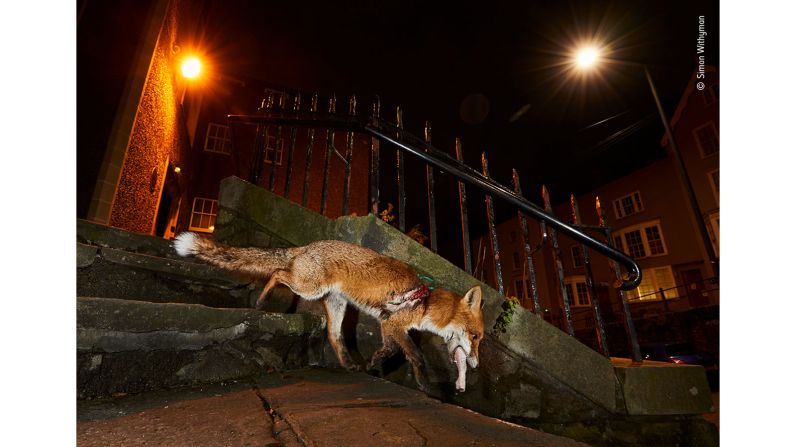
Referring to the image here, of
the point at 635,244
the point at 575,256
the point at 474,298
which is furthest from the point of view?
the point at 575,256

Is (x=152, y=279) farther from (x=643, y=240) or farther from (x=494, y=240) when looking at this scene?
(x=643, y=240)

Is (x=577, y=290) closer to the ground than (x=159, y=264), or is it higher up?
higher up

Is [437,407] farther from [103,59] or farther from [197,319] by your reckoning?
[103,59]

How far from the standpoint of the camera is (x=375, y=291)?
116 inches

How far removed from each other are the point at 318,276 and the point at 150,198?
6.96 meters

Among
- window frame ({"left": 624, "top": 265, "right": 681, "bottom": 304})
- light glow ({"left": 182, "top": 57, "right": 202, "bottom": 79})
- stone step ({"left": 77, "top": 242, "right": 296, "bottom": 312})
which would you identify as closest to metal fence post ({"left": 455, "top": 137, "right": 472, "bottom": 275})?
stone step ({"left": 77, "top": 242, "right": 296, "bottom": 312})

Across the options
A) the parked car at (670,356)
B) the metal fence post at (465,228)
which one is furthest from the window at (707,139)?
the metal fence post at (465,228)

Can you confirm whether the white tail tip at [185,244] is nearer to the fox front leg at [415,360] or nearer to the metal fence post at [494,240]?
the fox front leg at [415,360]

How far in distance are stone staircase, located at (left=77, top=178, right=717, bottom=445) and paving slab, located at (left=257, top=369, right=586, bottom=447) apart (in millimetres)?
492

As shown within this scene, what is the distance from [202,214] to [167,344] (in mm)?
13092

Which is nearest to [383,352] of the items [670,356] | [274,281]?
[274,281]

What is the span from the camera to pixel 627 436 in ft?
8.50

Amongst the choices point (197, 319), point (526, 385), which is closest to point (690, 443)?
point (526, 385)

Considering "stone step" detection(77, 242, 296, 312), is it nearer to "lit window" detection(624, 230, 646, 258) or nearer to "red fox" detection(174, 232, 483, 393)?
"red fox" detection(174, 232, 483, 393)
